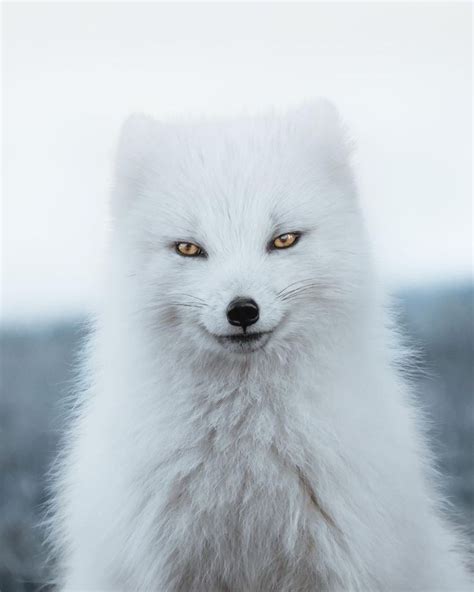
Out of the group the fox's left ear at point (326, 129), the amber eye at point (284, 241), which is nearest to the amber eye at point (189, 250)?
the amber eye at point (284, 241)

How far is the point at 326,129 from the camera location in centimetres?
177

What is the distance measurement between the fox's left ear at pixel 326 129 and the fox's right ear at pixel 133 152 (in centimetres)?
35

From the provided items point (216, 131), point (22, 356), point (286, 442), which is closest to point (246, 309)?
point (286, 442)

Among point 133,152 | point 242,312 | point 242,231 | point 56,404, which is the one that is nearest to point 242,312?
point 242,312

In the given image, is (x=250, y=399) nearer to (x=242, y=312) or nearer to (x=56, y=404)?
(x=242, y=312)

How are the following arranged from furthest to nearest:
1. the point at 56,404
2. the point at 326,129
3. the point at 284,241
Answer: the point at 56,404
the point at 326,129
the point at 284,241

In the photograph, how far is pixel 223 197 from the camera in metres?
1.59

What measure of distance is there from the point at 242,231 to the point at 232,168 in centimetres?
14

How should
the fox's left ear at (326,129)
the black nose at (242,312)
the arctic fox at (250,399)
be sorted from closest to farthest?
the black nose at (242,312) < the arctic fox at (250,399) < the fox's left ear at (326,129)

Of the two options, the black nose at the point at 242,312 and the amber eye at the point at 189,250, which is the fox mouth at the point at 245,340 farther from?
the amber eye at the point at 189,250

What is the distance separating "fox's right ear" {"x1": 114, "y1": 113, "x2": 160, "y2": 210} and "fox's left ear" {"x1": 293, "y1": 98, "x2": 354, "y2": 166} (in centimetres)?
35

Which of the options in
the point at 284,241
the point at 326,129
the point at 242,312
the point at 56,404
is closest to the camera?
the point at 242,312

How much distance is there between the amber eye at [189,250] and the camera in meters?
1.63

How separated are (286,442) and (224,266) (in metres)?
0.42
